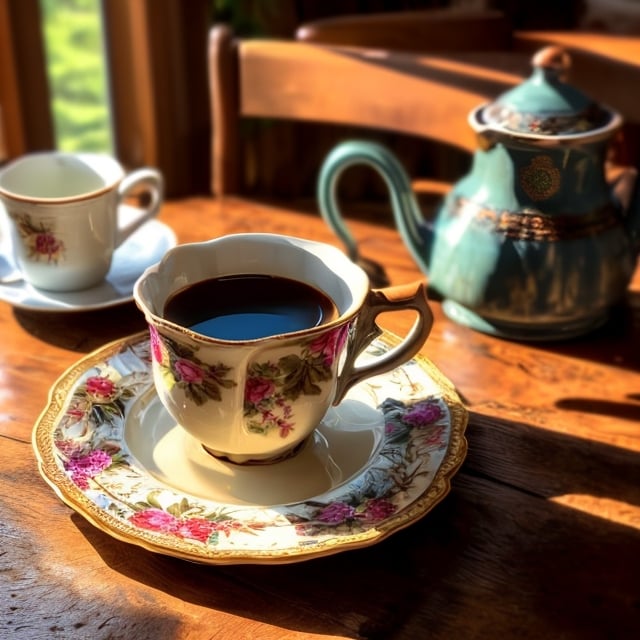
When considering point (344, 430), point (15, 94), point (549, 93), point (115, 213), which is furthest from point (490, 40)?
point (15, 94)

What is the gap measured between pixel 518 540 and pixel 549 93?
0.43 meters

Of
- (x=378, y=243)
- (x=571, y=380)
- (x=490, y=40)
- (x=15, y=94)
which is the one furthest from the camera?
(x=15, y=94)

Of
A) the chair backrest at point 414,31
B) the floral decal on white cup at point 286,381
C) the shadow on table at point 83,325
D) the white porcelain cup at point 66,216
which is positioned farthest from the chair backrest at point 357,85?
the floral decal on white cup at point 286,381

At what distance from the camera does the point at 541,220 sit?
85 cm

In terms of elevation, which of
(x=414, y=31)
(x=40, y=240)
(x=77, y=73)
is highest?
(x=414, y=31)

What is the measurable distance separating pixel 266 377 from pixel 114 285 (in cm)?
38

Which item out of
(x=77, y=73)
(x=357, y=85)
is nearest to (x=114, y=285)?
(x=357, y=85)

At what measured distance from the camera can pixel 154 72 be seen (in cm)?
211

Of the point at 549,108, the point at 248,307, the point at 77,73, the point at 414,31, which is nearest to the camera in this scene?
the point at 248,307

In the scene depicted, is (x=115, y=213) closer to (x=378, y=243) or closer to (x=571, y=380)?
(x=378, y=243)

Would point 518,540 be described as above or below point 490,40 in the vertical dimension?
below

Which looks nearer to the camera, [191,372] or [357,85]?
[191,372]

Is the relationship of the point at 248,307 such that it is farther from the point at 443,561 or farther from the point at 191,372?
the point at 443,561

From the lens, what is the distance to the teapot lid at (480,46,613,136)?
83 centimetres
